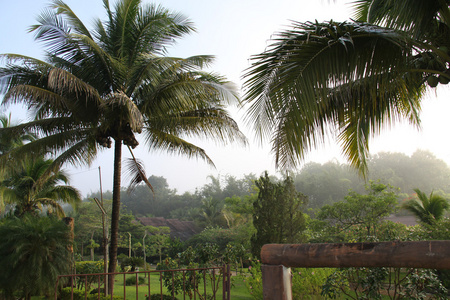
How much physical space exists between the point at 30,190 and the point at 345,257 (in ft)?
48.6

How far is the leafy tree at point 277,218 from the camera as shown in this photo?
11148mm

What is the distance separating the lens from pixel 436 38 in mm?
3168

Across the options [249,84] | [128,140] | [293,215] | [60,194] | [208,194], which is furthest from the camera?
[208,194]

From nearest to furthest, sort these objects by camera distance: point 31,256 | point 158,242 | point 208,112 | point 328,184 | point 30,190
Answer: point 31,256
point 208,112
point 30,190
point 158,242
point 328,184

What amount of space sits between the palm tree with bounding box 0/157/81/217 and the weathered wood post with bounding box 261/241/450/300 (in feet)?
43.3

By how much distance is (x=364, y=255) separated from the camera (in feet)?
9.20

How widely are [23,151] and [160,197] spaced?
4111 cm

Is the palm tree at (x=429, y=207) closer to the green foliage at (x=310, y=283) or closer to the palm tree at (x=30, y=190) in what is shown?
the green foliage at (x=310, y=283)

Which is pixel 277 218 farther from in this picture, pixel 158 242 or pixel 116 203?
pixel 158 242

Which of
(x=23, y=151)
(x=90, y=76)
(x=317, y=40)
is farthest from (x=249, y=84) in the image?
(x=23, y=151)

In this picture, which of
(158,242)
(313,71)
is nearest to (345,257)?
(313,71)

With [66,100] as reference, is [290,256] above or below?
below

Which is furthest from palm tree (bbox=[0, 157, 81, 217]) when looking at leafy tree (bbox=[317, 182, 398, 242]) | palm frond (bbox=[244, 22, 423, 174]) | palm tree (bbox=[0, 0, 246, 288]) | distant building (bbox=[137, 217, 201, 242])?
distant building (bbox=[137, 217, 201, 242])

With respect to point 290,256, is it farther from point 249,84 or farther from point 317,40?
point 317,40
